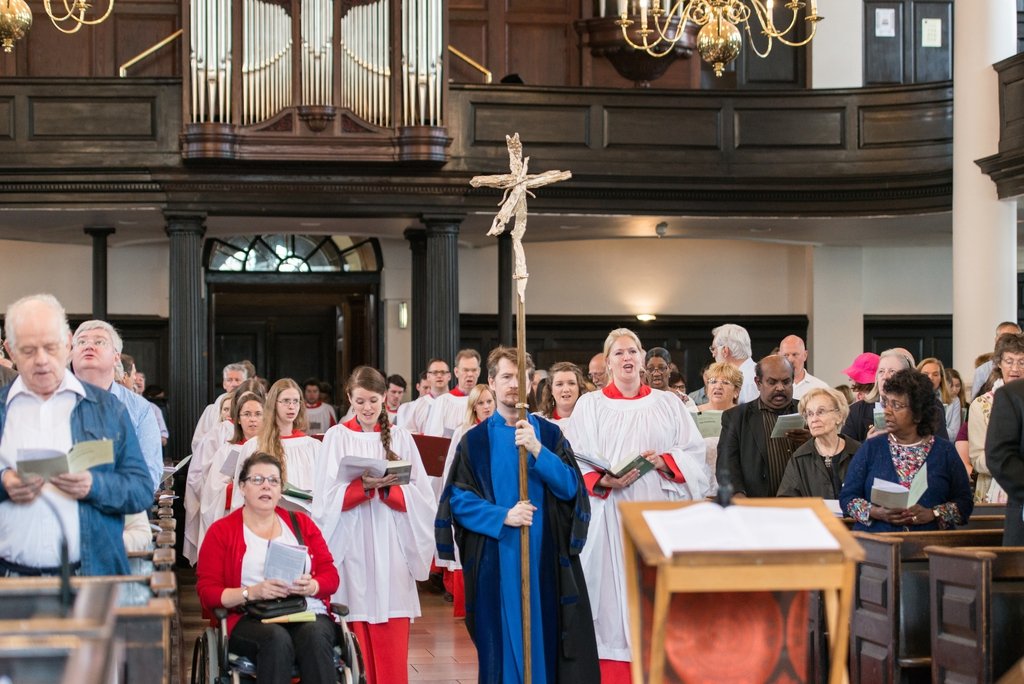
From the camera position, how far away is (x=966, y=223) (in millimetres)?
13383

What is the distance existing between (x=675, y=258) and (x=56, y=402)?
43.8ft

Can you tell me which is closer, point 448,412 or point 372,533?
point 372,533

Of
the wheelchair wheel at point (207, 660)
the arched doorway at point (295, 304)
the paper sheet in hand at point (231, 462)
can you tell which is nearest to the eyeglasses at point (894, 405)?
the wheelchair wheel at point (207, 660)

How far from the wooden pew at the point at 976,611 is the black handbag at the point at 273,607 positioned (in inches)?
100

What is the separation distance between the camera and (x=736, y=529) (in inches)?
145

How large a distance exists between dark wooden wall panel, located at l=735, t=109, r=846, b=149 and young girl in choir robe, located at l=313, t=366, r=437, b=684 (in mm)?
7963

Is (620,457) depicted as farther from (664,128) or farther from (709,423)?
(664,128)

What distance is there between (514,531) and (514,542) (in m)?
0.05

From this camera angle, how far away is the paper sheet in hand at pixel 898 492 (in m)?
6.25

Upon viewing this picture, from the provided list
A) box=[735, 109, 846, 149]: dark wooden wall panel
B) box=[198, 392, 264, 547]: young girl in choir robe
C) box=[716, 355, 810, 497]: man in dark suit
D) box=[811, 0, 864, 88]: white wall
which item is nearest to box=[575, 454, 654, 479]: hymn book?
box=[716, 355, 810, 497]: man in dark suit

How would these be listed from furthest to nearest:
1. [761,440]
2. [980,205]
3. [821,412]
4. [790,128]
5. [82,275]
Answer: [82,275], [790,128], [980,205], [761,440], [821,412]

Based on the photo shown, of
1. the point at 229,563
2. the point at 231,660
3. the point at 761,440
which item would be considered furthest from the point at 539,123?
the point at 231,660

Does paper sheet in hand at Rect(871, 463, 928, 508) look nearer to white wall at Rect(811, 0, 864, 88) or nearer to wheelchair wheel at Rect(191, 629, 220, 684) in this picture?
wheelchair wheel at Rect(191, 629, 220, 684)

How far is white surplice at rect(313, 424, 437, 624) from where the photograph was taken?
7.09 m
